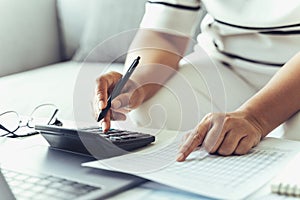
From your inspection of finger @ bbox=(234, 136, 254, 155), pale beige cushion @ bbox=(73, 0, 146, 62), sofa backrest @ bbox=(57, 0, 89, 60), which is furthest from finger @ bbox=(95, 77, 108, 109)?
sofa backrest @ bbox=(57, 0, 89, 60)

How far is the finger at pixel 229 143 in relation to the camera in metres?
0.73

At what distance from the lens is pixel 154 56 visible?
102 cm

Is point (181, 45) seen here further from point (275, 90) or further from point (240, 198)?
point (240, 198)

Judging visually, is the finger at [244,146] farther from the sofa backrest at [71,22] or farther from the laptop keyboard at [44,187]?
the sofa backrest at [71,22]

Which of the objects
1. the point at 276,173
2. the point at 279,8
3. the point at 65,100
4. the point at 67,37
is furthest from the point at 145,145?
the point at 67,37

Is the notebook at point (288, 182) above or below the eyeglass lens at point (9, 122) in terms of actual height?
below

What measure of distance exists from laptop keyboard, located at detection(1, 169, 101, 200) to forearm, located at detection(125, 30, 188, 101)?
0.26m

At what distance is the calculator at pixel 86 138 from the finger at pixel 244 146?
14cm

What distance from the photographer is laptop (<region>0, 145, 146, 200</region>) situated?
614mm

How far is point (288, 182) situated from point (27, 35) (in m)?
1.67

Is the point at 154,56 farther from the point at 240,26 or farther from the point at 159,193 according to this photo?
the point at 159,193

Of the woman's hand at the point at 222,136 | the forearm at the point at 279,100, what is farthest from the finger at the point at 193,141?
the forearm at the point at 279,100

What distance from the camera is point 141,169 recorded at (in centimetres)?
67

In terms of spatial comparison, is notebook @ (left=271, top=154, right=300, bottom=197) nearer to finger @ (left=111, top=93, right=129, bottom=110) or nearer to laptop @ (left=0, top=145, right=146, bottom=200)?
laptop @ (left=0, top=145, right=146, bottom=200)
